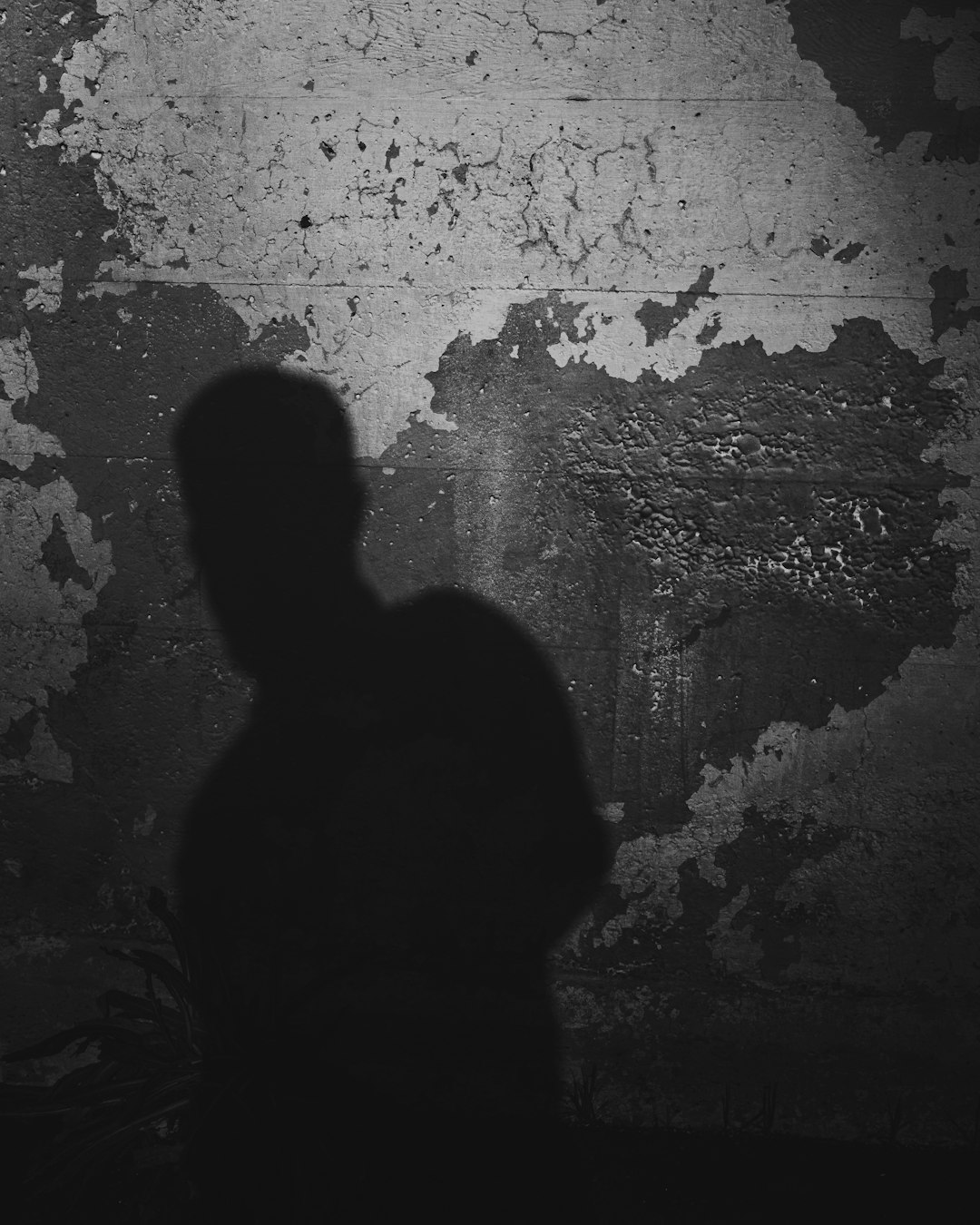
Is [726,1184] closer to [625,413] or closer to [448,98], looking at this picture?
[625,413]

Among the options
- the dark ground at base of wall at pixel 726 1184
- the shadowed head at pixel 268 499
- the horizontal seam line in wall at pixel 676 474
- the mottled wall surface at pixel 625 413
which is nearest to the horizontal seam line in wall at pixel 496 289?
the mottled wall surface at pixel 625 413

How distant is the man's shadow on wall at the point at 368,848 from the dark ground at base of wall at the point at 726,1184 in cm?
17

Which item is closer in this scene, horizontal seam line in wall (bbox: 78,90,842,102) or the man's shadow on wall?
horizontal seam line in wall (bbox: 78,90,842,102)

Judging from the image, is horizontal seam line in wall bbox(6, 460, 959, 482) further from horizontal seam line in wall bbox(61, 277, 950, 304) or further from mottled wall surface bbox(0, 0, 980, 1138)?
horizontal seam line in wall bbox(61, 277, 950, 304)

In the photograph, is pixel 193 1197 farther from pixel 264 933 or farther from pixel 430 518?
pixel 430 518

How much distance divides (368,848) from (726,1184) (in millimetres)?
1475

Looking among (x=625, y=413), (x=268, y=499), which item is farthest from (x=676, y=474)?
(x=268, y=499)

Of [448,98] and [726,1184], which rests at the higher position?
[448,98]

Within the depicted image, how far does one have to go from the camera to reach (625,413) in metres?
2.10

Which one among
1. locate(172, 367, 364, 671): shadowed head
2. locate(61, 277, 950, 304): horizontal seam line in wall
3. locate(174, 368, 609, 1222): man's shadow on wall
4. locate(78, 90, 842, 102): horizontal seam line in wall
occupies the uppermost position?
locate(78, 90, 842, 102): horizontal seam line in wall

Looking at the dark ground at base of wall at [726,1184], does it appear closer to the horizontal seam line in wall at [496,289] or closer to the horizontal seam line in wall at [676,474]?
the horizontal seam line in wall at [676,474]

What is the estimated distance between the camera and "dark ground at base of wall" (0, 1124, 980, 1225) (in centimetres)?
209

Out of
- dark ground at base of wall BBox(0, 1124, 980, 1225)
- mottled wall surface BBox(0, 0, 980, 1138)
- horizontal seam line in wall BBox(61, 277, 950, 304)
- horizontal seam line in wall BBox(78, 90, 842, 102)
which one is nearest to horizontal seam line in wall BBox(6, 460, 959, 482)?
mottled wall surface BBox(0, 0, 980, 1138)

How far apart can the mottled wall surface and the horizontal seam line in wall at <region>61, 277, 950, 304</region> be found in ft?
0.04
